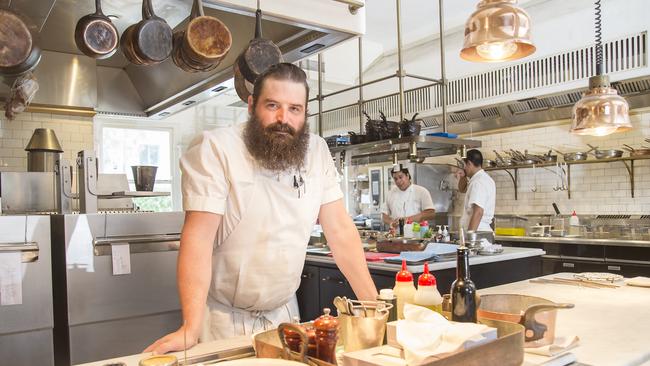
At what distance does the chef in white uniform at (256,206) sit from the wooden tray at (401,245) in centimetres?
200

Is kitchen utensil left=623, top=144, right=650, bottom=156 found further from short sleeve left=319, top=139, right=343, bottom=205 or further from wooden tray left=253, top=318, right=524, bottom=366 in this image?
wooden tray left=253, top=318, right=524, bottom=366

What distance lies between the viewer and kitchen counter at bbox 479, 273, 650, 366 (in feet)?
5.33

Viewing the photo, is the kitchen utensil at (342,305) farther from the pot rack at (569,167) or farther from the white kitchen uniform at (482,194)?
the pot rack at (569,167)

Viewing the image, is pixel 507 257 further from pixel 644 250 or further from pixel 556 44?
pixel 556 44

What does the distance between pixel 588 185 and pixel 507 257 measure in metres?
3.02

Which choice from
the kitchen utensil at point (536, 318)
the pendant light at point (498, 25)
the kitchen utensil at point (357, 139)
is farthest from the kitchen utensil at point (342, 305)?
the kitchen utensil at point (357, 139)

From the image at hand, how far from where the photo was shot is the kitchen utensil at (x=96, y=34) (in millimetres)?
2652

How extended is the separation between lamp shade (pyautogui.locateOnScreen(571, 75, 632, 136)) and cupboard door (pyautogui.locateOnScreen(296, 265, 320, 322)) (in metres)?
2.50

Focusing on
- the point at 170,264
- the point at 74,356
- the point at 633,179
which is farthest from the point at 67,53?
the point at 633,179

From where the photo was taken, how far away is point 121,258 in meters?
3.62

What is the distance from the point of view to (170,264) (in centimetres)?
385

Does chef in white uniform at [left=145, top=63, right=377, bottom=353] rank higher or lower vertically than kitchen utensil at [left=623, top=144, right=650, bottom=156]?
lower

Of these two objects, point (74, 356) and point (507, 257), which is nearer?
point (74, 356)

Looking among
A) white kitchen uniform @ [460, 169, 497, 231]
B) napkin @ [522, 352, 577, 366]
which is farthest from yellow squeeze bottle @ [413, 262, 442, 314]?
white kitchen uniform @ [460, 169, 497, 231]
